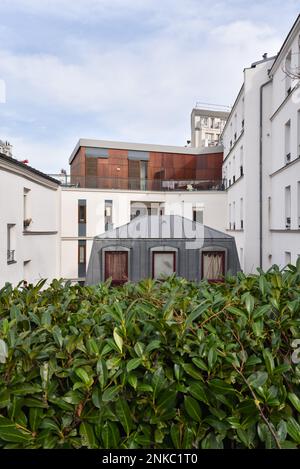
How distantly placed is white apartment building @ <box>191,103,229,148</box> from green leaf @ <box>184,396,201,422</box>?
28.0m

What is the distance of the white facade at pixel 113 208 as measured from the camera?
1814cm

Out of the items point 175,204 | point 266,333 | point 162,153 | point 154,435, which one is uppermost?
point 162,153

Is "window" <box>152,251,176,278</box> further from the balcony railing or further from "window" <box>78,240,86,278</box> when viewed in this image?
the balcony railing

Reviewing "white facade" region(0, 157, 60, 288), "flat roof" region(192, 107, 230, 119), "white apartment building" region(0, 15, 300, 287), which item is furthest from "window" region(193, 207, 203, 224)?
"flat roof" region(192, 107, 230, 119)

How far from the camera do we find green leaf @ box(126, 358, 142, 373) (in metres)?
1.46

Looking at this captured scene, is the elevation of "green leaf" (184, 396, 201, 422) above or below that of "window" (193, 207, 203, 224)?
below

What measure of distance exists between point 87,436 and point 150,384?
373 mm

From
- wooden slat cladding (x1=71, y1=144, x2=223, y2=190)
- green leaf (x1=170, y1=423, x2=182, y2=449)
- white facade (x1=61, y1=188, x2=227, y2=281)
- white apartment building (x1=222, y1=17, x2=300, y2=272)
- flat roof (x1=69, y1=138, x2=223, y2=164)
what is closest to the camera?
green leaf (x1=170, y1=423, x2=182, y2=449)

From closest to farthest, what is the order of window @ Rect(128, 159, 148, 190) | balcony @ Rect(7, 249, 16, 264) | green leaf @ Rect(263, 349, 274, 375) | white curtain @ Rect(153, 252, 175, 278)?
green leaf @ Rect(263, 349, 274, 375) < white curtain @ Rect(153, 252, 175, 278) < balcony @ Rect(7, 249, 16, 264) < window @ Rect(128, 159, 148, 190)

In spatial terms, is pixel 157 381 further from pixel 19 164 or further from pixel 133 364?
pixel 19 164
